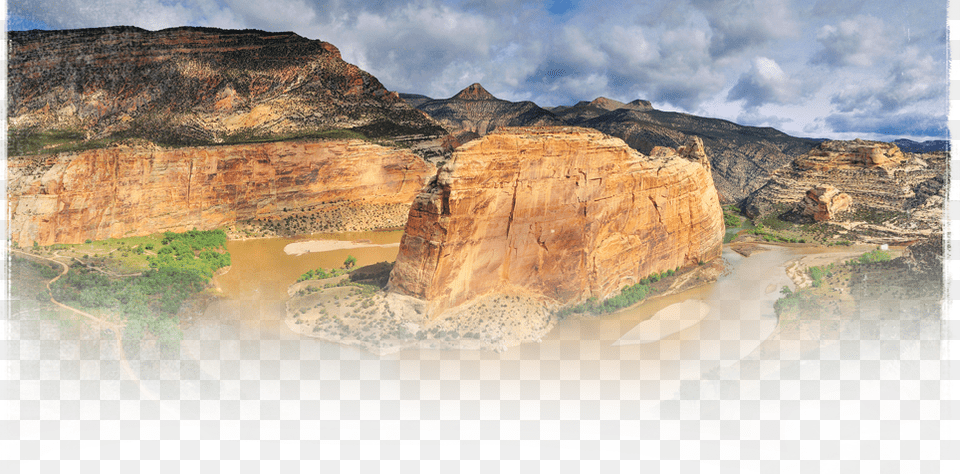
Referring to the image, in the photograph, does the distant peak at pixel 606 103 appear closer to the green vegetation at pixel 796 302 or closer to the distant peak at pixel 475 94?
the distant peak at pixel 475 94

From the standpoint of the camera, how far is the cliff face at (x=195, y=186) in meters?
27.8

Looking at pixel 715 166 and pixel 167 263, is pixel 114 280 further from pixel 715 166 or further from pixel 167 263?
pixel 715 166

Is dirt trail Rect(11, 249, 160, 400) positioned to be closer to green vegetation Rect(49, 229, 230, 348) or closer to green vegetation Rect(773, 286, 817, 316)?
green vegetation Rect(49, 229, 230, 348)

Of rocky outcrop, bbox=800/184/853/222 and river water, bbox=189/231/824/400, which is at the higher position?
rocky outcrop, bbox=800/184/853/222

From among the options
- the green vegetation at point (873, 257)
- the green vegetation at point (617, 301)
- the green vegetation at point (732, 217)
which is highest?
the green vegetation at point (732, 217)

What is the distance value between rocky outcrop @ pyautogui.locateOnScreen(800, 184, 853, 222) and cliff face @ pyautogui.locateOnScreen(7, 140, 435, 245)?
33.8 metres

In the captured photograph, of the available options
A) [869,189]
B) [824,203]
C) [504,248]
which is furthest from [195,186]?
[869,189]

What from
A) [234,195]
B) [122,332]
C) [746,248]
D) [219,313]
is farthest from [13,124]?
[746,248]

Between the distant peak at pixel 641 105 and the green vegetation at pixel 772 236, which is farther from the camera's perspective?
the distant peak at pixel 641 105

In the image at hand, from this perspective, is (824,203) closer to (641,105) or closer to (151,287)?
(151,287)

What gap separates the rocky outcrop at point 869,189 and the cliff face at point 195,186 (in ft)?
114

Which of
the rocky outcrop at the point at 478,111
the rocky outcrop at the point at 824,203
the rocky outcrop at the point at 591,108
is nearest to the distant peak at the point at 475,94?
the rocky outcrop at the point at 478,111

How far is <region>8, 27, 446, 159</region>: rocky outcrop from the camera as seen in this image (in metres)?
40.5

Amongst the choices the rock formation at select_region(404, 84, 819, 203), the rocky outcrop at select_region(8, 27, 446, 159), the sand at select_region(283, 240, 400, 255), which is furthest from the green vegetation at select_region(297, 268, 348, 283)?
the rock formation at select_region(404, 84, 819, 203)
